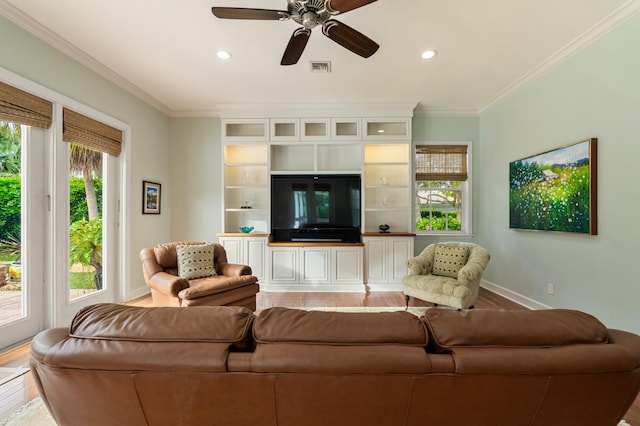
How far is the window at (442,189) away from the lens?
4.79 metres

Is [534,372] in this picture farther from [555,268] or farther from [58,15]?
[58,15]

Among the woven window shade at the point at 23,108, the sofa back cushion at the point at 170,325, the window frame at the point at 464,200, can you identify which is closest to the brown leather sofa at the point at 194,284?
the woven window shade at the point at 23,108

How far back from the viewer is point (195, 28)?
8.75 feet

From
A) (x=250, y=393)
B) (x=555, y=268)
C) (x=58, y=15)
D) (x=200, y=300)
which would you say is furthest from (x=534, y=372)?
(x=58, y=15)

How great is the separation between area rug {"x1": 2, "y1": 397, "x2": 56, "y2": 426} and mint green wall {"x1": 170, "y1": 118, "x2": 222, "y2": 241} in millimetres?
3194

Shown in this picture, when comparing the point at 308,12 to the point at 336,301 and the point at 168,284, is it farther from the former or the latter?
the point at 336,301

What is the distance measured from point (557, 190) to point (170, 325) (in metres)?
3.85

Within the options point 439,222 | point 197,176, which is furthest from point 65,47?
point 439,222

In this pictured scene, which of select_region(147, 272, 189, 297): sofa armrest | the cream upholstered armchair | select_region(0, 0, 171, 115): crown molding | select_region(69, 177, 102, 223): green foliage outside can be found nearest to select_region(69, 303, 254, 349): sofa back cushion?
select_region(147, 272, 189, 297): sofa armrest

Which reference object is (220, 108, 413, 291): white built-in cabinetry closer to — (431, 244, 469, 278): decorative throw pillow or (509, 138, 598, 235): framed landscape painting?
(431, 244, 469, 278): decorative throw pillow

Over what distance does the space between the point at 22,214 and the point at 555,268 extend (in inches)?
216

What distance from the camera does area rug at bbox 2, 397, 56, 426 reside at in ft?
5.27

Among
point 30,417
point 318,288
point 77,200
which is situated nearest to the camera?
point 30,417

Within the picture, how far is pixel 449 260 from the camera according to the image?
356 centimetres
